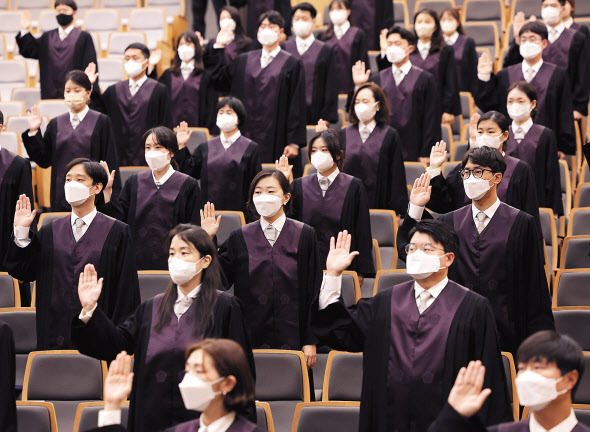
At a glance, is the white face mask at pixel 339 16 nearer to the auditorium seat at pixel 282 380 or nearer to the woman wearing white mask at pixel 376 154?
the woman wearing white mask at pixel 376 154

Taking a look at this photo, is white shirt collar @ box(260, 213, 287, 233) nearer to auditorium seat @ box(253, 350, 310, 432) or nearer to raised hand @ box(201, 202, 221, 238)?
raised hand @ box(201, 202, 221, 238)

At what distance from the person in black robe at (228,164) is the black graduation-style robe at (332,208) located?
664 mm

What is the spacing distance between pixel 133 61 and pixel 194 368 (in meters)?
4.44

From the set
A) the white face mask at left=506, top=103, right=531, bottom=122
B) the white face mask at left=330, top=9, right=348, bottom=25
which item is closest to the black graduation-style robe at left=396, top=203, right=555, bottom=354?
the white face mask at left=506, top=103, right=531, bottom=122

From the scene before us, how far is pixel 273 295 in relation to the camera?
472 cm

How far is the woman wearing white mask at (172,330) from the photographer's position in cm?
A: 370

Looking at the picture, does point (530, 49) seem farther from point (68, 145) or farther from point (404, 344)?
point (404, 344)

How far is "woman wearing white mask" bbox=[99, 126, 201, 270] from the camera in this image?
5.50 m

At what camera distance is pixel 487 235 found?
445 cm

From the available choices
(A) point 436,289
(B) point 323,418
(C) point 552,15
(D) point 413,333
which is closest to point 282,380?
(B) point 323,418

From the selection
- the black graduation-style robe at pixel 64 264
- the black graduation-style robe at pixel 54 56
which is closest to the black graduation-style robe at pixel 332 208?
the black graduation-style robe at pixel 64 264

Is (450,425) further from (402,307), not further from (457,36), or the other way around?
(457,36)

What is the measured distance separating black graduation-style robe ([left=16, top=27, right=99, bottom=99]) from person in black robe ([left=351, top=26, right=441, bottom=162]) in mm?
2326

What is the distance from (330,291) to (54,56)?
507 centimetres
